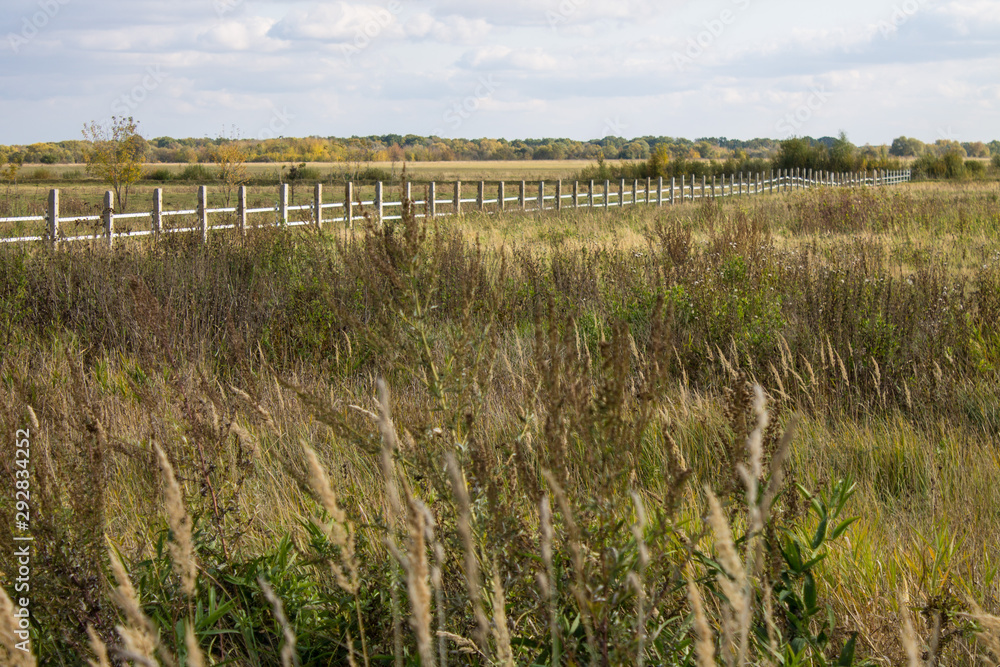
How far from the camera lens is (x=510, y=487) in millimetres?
2150

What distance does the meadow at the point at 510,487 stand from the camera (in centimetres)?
168

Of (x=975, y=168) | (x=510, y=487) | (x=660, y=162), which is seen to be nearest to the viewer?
(x=510, y=487)

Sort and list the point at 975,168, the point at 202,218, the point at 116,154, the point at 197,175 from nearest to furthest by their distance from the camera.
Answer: the point at 202,218
the point at 116,154
the point at 197,175
the point at 975,168

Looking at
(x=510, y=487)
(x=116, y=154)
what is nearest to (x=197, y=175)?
(x=116, y=154)

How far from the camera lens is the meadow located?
1.68 m

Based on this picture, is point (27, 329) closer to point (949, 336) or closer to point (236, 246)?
point (236, 246)

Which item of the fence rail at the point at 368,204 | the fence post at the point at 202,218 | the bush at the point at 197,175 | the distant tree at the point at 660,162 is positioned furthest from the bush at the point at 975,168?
the fence post at the point at 202,218

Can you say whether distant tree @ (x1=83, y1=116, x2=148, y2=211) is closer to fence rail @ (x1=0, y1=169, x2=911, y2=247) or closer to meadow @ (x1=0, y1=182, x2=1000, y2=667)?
fence rail @ (x1=0, y1=169, x2=911, y2=247)

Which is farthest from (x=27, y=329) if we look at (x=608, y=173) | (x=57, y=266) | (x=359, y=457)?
(x=608, y=173)

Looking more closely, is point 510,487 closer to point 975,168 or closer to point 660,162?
point 660,162

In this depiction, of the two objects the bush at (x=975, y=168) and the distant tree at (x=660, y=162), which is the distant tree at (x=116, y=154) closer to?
the distant tree at (x=660, y=162)

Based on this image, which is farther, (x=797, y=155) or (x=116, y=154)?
(x=797, y=155)

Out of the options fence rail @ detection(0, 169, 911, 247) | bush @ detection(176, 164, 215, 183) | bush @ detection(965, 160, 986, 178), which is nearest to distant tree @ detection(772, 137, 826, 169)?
fence rail @ detection(0, 169, 911, 247)

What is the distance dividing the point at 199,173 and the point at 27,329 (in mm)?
51629
